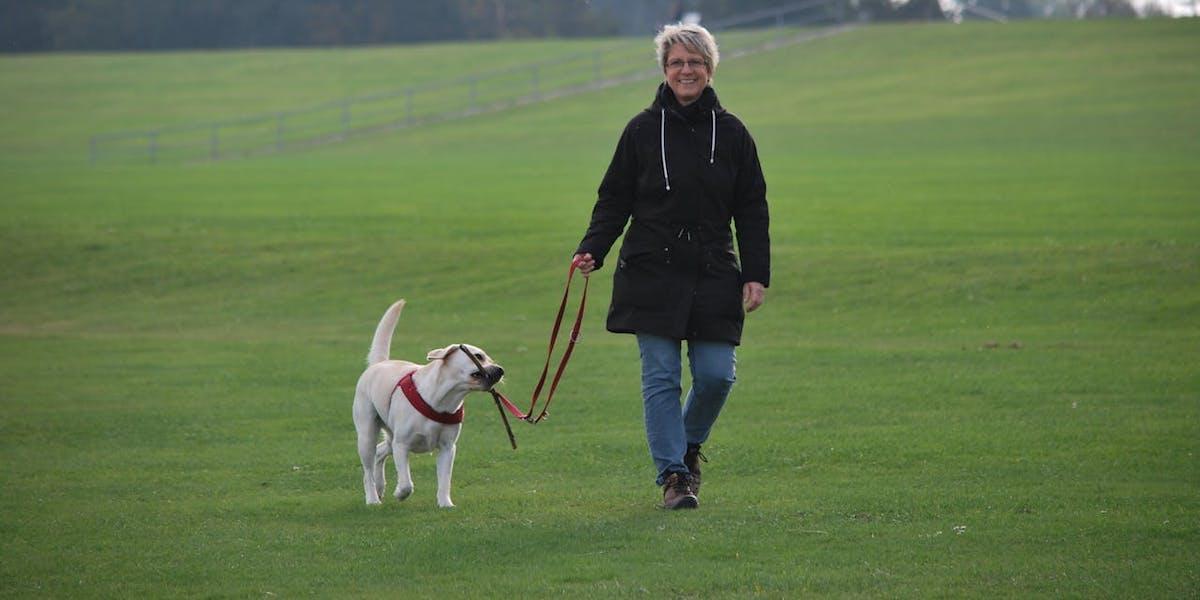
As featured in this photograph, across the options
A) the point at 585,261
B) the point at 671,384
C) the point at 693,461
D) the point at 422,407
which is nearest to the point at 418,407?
the point at 422,407

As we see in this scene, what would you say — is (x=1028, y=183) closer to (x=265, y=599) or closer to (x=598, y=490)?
(x=598, y=490)

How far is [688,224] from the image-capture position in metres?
8.51

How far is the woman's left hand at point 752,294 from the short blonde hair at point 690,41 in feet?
3.66

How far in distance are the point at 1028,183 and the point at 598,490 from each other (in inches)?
985

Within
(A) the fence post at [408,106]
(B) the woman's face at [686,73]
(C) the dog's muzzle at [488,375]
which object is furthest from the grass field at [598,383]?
(A) the fence post at [408,106]

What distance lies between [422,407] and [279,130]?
5272cm

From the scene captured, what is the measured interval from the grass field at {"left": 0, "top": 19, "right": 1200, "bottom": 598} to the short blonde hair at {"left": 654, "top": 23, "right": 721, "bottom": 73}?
235cm

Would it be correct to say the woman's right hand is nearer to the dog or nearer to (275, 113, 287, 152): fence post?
the dog

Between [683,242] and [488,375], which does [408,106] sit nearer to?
[488,375]

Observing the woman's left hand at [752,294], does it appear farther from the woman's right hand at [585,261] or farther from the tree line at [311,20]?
the tree line at [311,20]

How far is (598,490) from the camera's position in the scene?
31.2 feet

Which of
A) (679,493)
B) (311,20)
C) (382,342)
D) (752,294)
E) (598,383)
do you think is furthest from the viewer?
(311,20)

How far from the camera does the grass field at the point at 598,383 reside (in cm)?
761

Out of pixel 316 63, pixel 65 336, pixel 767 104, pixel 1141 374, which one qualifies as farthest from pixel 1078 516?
pixel 316 63
